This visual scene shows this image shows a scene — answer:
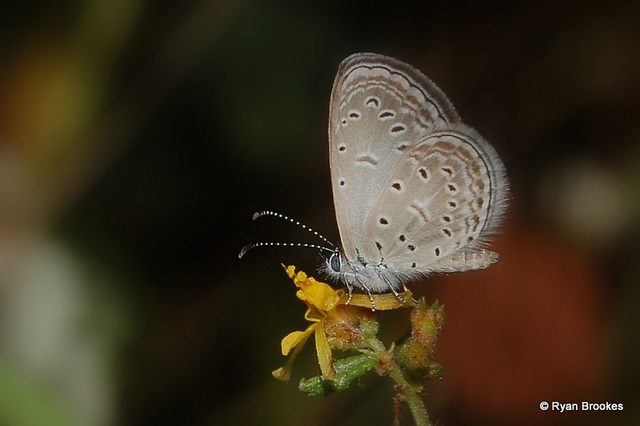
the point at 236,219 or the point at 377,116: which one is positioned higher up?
the point at 236,219

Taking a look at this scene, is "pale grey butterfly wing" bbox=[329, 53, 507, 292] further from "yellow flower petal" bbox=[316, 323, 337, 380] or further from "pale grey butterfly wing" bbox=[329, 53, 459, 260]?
"yellow flower petal" bbox=[316, 323, 337, 380]

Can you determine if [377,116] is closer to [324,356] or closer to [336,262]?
[336,262]

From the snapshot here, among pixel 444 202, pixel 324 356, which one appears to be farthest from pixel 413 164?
pixel 324 356

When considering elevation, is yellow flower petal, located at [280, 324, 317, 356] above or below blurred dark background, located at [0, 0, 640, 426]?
below

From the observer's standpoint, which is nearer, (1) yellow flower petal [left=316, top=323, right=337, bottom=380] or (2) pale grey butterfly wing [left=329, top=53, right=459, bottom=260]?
(1) yellow flower petal [left=316, top=323, right=337, bottom=380]

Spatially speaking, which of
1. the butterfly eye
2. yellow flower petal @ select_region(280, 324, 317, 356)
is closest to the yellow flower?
yellow flower petal @ select_region(280, 324, 317, 356)

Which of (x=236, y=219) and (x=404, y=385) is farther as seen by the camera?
(x=236, y=219)

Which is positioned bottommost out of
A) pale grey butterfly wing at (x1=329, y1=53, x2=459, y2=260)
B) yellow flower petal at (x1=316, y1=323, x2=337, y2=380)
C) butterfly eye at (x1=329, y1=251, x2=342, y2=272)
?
yellow flower petal at (x1=316, y1=323, x2=337, y2=380)
